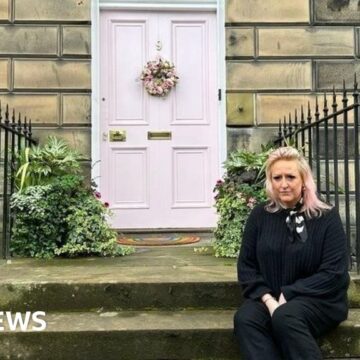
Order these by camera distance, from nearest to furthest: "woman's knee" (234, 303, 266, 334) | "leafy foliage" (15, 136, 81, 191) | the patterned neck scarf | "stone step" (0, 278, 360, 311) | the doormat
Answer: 1. "woman's knee" (234, 303, 266, 334)
2. the patterned neck scarf
3. "stone step" (0, 278, 360, 311)
4. "leafy foliage" (15, 136, 81, 191)
5. the doormat

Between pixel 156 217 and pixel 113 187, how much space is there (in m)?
0.57

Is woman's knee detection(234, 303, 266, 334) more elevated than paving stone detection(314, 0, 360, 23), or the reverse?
paving stone detection(314, 0, 360, 23)

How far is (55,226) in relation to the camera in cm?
448

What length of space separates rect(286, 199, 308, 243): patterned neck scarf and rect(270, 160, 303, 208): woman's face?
4cm

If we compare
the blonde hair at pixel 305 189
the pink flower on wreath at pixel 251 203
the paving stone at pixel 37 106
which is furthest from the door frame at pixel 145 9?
the blonde hair at pixel 305 189

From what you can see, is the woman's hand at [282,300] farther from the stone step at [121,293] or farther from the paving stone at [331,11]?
the paving stone at [331,11]

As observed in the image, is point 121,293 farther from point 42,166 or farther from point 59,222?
point 42,166

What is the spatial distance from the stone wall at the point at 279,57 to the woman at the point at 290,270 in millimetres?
3003

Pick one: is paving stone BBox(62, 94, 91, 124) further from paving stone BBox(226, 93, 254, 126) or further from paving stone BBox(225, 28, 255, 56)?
paving stone BBox(225, 28, 255, 56)

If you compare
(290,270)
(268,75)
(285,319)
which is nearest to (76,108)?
(268,75)

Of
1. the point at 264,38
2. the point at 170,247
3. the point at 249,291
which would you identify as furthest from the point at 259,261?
the point at 264,38

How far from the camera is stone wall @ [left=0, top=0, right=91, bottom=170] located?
5.96 m

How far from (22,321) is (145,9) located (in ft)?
13.2

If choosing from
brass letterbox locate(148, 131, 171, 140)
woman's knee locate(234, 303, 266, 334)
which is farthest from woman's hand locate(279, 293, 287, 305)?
brass letterbox locate(148, 131, 171, 140)
